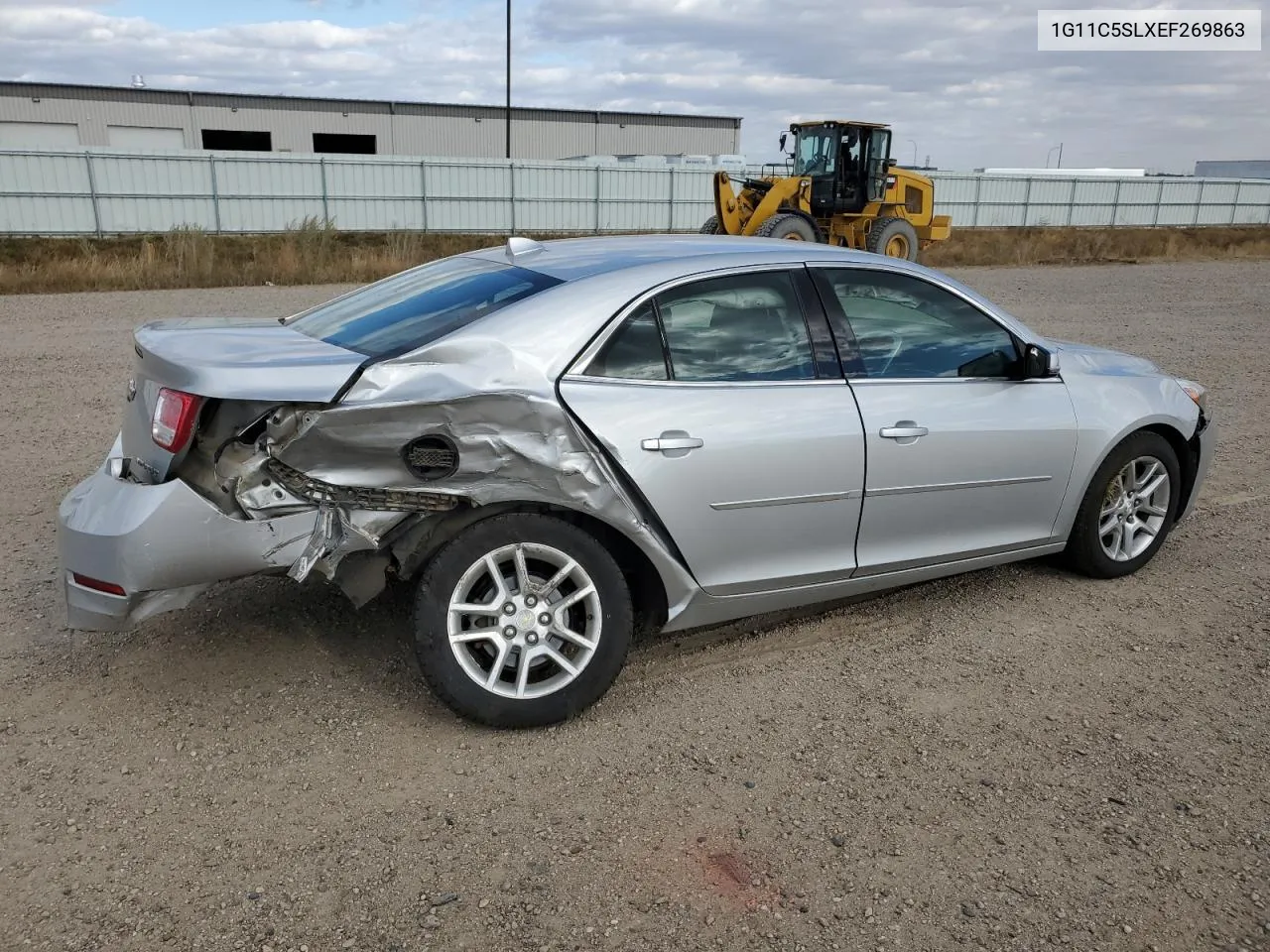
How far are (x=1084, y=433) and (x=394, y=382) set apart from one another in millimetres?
2983

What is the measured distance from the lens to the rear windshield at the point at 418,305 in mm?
3607

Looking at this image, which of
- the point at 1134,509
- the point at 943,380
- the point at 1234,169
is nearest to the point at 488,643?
the point at 943,380

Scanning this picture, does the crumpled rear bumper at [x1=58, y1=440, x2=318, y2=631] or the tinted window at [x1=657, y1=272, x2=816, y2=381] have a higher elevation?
the tinted window at [x1=657, y1=272, x2=816, y2=381]

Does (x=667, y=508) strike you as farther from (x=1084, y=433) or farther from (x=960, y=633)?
(x=1084, y=433)

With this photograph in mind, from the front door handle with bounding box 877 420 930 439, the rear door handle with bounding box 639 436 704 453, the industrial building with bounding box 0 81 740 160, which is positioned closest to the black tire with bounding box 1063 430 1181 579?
the front door handle with bounding box 877 420 930 439

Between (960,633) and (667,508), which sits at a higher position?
(667,508)

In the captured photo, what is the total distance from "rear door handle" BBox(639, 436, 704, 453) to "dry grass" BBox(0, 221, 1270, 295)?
16.4m

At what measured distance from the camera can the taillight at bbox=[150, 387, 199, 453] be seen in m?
3.23

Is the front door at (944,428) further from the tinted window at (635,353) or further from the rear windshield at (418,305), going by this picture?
the rear windshield at (418,305)

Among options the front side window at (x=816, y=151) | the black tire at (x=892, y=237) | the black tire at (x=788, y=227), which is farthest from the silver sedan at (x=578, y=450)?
the front side window at (x=816, y=151)

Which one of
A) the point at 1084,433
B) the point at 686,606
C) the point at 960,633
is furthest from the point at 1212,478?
the point at 686,606

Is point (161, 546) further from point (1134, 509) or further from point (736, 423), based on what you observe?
point (1134, 509)

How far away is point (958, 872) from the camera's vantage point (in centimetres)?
287

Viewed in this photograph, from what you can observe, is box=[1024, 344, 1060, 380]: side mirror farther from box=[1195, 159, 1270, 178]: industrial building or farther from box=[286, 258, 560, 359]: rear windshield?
box=[1195, 159, 1270, 178]: industrial building
